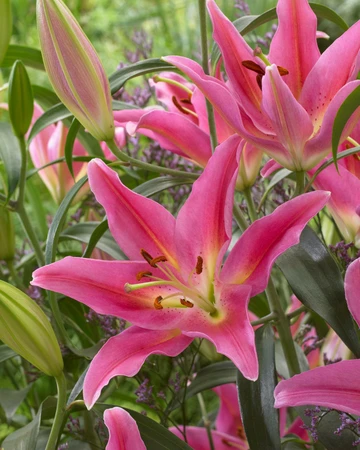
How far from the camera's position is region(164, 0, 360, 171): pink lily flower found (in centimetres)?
38

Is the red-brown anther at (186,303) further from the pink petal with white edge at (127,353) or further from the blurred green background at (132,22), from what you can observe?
the blurred green background at (132,22)

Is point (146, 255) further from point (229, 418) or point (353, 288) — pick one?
point (229, 418)

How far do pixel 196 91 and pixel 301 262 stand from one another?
129mm

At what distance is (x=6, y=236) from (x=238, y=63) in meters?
0.26

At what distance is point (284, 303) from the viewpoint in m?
0.80

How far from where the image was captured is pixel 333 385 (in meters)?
0.36

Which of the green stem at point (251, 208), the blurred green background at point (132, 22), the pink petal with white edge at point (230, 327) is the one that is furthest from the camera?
the blurred green background at point (132, 22)

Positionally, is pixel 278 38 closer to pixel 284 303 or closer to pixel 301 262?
pixel 301 262

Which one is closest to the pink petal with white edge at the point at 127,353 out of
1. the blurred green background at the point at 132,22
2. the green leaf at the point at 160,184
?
the green leaf at the point at 160,184

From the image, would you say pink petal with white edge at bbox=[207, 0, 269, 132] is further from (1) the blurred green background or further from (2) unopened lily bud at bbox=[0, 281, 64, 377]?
(1) the blurred green background

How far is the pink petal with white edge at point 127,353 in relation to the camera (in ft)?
1.22

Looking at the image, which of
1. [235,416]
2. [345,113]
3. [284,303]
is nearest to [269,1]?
[284,303]

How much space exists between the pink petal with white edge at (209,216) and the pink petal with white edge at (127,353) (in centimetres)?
4

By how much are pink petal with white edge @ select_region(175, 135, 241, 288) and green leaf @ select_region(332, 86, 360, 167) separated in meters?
0.05
